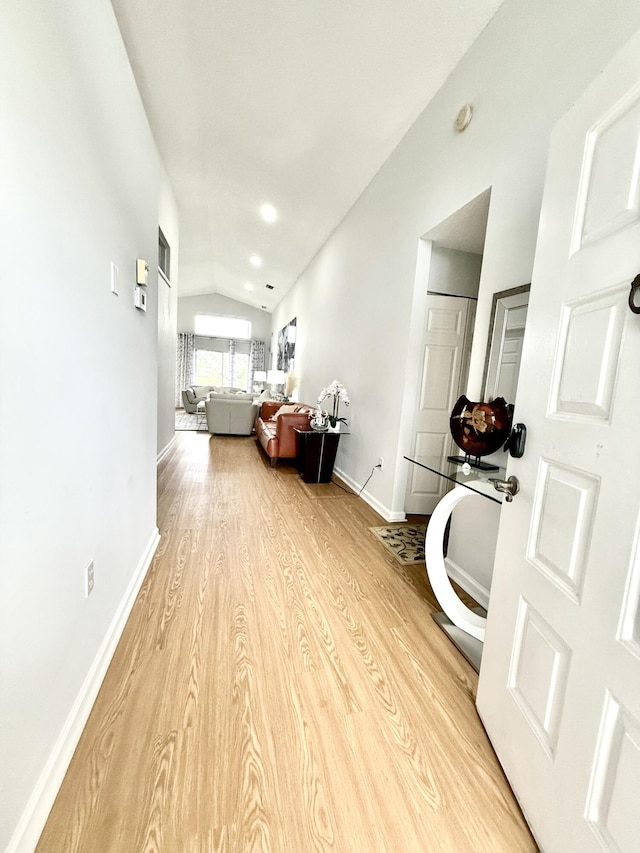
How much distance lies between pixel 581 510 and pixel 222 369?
1096cm

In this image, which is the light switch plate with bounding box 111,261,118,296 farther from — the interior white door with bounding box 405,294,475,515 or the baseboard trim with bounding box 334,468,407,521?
the baseboard trim with bounding box 334,468,407,521

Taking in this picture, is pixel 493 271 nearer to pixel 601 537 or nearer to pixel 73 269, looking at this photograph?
pixel 601 537

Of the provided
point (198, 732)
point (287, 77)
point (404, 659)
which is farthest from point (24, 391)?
point (287, 77)

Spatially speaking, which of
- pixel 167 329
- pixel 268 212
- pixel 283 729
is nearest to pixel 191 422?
pixel 167 329

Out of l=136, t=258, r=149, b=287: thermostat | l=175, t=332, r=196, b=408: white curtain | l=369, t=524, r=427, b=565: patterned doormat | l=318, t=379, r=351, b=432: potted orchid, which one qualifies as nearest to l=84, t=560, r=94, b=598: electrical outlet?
l=136, t=258, r=149, b=287: thermostat

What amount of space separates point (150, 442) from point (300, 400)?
4.69m

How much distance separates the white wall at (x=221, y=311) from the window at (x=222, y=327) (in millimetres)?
124

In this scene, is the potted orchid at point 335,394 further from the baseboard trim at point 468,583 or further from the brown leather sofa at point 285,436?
the baseboard trim at point 468,583

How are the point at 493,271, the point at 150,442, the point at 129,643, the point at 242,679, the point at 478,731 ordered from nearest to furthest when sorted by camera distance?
the point at 478,731, the point at 242,679, the point at 129,643, the point at 493,271, the point at 150,442

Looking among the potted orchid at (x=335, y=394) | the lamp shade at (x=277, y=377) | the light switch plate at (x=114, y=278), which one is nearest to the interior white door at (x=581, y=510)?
the light switch plate at (x=114, y=278)

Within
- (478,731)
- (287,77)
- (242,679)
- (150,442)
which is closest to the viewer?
(478,731)

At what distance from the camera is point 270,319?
36.3 feet

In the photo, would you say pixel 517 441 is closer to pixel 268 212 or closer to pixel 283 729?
pixel 283 729

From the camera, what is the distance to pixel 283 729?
1.11m
